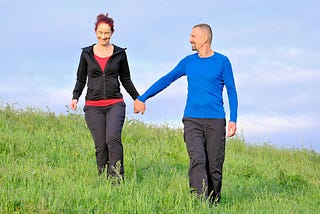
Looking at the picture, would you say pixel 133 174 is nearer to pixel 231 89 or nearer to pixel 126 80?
pixel 126 80

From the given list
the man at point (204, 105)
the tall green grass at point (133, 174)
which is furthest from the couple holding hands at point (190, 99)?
the tall green grass at point (133, 174)

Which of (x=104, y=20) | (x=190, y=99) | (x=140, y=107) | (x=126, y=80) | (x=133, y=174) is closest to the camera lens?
(x=190, y=99)

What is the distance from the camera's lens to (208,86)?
7.89 m

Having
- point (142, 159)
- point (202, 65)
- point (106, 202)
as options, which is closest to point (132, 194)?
point (106, 202)

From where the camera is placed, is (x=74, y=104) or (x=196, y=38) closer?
(x=196, y=38)

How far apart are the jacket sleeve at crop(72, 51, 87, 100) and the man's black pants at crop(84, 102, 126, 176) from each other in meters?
0.39

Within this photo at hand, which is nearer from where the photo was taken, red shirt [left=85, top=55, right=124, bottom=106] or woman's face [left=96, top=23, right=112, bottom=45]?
woman's face [left=96, top=23, right=112, bottom=45]

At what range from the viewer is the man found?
789 centimetres

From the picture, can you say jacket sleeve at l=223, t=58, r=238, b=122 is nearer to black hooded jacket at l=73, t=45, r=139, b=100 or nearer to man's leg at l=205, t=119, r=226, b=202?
man's leg at l=205, t=119, r=226, b=202

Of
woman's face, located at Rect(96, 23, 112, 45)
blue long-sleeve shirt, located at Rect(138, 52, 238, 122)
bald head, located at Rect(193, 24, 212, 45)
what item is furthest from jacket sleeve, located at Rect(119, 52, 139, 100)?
bald head, located at Rect(193, 24, 212, 45)

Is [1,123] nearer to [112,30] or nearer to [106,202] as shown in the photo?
[112,30]

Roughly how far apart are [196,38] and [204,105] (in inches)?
36.2

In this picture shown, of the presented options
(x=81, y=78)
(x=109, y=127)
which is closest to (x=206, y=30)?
(x=109, y=127)

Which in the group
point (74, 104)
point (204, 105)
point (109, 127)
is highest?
point (74, 104)
